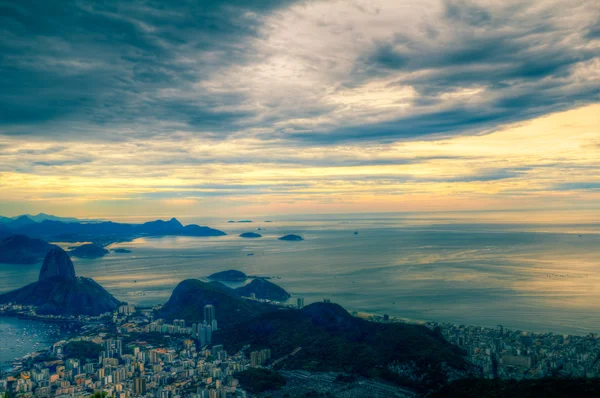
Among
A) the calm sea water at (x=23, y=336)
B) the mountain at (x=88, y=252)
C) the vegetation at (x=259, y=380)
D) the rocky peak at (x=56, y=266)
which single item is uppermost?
the rocky peak at (x=56, y=266)

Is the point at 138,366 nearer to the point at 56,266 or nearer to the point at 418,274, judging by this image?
the point at 56,266

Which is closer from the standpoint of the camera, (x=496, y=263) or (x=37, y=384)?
(x=37, y=384)

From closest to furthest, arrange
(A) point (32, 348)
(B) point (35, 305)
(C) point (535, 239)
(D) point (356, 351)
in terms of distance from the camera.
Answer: (D) point (356, 351), (A) point (32, 348), (B) point (35, 305), (C) point (535, 239)

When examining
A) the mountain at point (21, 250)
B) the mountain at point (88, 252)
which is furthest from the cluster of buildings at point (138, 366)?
the mountain at point (88, 252)

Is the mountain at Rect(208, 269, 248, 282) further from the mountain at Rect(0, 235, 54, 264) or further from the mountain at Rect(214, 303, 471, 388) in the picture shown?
the mountain at Rect(0, 235, 54, 264)

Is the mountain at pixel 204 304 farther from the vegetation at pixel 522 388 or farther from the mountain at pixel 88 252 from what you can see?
the mountain at pixel 88 252

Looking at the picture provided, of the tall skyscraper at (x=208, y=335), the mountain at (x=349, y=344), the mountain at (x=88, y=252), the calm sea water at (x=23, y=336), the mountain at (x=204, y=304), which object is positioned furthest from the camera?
the mountain at (x=88, y=252)

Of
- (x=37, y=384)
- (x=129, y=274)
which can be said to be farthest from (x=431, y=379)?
(x=129, y=274)

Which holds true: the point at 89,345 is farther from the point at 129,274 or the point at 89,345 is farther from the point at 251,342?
the point at 129,274
